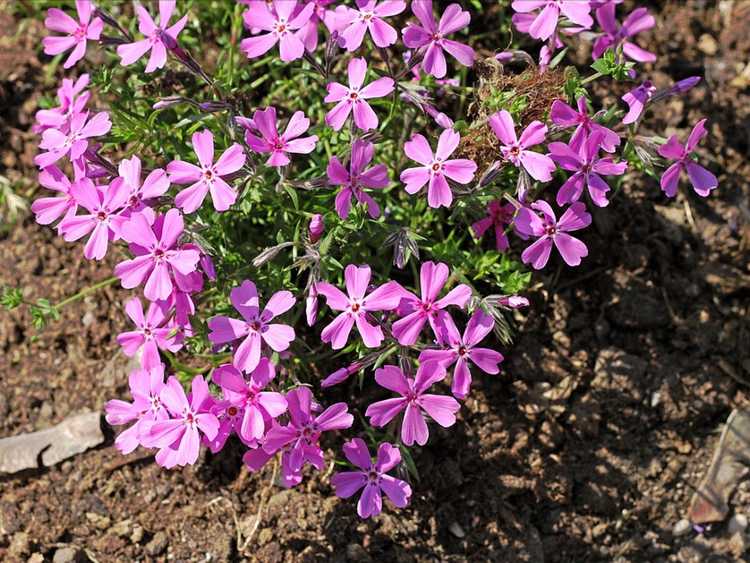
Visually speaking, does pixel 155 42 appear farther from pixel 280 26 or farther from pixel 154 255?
pixel 154 255

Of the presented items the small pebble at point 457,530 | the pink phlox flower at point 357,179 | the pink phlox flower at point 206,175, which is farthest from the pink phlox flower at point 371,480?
the pink phlox flower at point 206,175

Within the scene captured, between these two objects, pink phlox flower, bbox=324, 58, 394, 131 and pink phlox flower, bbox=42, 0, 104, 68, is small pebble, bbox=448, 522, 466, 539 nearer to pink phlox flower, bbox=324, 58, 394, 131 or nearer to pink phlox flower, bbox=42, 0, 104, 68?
pink phlox flower, bbox=324, 58, 394, 131

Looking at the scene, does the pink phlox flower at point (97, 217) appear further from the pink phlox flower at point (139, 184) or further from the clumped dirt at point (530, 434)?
the clumped dirt at point (530, 434)

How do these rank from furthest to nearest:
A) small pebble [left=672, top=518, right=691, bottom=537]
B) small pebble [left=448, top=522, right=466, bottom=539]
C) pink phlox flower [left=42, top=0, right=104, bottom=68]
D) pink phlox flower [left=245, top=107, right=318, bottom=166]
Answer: small pebble [left=672, top=518, right=691, bottom=537] → small pebble [left=448, top=522, right=466, bottom=539] → pink phlox flower [left=42, top=0, right=104, bottom=68] → pink phlox flower [left=245, top=107, right=318, bottom=166]

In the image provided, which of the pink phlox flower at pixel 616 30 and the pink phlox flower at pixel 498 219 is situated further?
the pink phlox flower at pixel 616 30

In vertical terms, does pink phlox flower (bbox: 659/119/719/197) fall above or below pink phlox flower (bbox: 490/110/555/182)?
below

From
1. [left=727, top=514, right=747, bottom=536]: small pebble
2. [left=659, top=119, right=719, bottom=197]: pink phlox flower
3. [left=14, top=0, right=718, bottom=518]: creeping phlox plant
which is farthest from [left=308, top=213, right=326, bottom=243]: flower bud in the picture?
[left=727, top=514, right=747, bottom=536]: small pebble

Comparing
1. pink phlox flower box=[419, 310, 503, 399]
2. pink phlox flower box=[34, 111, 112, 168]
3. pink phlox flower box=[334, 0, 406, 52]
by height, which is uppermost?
pink phlox flower box=[334, 0, 406, 52]

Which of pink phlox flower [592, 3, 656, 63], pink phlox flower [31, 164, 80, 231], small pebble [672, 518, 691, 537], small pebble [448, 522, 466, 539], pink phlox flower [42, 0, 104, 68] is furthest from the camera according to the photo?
small pebble [672, 518, 691, 537]
